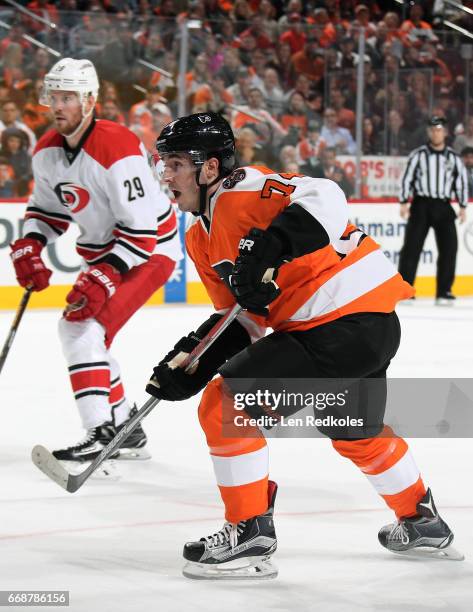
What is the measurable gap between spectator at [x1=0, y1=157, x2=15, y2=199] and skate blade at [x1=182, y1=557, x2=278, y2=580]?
19.6 ft

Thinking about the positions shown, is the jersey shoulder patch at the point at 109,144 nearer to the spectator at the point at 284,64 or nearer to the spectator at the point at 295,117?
the spectator at the point at 295,117

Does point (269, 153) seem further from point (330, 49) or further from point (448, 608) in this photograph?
point (448, 608)

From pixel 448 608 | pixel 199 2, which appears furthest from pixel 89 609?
pixel 199 2

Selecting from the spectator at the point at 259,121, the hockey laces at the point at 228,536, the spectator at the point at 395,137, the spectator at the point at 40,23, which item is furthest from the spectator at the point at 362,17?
the hockey laces at the point at 228,536

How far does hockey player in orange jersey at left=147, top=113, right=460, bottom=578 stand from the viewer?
2.61 meters

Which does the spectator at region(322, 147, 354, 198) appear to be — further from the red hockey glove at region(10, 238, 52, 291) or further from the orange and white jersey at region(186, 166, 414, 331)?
the orange and white jersey at region(186, 166, 414, 331)

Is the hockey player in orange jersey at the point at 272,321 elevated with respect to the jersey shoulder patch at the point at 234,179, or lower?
lower

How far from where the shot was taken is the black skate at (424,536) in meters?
2.80

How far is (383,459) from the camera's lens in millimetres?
2736

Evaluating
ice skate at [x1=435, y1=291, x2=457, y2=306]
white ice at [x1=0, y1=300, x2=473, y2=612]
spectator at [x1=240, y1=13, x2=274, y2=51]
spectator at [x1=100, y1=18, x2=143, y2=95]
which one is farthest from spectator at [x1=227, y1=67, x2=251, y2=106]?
white ice at [x1=0, y1=300, x2=473, y2=612]

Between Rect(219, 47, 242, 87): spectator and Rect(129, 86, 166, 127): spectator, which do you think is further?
Rect(219, 47, 242, 87): spectator

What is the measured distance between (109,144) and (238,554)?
1748 millimetres

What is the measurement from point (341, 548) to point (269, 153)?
6.76m

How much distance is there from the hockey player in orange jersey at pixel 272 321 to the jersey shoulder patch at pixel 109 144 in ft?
4.11
